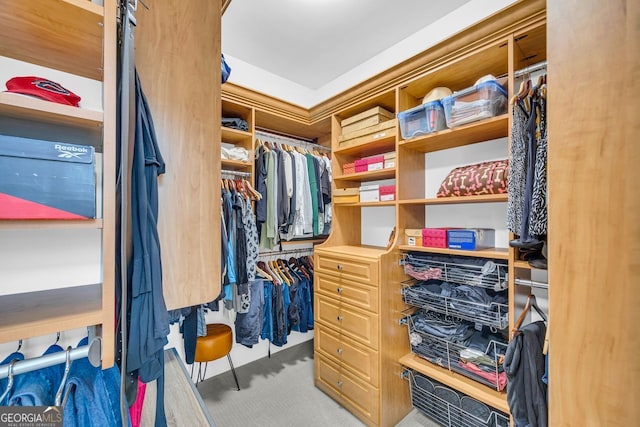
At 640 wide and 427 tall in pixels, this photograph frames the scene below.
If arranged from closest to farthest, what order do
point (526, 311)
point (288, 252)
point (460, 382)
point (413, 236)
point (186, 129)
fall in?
point (186, 129), point (526, 311), point (460, 382), point (413, 236), point (288, 252)

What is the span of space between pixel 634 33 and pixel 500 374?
1.57 meters

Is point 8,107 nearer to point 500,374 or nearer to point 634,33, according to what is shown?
point 634,33

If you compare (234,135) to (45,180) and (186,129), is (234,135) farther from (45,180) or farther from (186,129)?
(45,180)

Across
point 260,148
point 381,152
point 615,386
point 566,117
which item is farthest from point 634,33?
point 260,148

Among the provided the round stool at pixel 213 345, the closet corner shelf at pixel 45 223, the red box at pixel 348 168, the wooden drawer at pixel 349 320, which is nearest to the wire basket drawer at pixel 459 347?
the wooden drawer at pixel 349 320

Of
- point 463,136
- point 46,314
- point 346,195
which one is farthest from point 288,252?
point 46,314

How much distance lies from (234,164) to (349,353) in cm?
173

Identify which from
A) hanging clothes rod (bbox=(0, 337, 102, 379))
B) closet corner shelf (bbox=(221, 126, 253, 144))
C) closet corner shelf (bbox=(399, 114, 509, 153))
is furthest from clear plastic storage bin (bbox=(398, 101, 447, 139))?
hanging clothes rod (bbox=(0, 337, 102, 379))

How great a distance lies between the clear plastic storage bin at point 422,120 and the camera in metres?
1.63

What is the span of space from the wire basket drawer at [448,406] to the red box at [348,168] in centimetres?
159

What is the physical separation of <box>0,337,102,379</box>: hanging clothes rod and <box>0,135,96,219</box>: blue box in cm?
31

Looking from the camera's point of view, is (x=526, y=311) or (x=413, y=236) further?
(x=413, y=236)

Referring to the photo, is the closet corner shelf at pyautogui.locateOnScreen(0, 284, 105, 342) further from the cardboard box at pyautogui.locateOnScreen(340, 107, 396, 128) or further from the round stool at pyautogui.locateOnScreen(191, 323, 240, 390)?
the cardboard box at pyautogui.locateOnScreen(340, 107, 396, 128)

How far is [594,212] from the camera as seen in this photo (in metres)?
0.69
